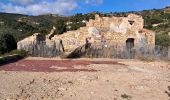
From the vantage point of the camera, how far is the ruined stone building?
3469 cm

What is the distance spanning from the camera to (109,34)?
35.2 m

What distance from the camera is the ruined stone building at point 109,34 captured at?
3469 cm

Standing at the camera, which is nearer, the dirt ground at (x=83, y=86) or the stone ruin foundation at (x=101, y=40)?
the dirt ground at (x=83, y=86)

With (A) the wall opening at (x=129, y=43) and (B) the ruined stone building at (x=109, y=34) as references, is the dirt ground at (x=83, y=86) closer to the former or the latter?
(A) the wall opening at (x=129, y=43)

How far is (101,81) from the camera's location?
57.9ft

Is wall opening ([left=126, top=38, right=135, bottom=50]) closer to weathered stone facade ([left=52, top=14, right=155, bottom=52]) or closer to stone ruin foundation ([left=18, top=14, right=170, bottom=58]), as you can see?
stone ruin foundation ([left=18, top=14, right=170, bottom=58])

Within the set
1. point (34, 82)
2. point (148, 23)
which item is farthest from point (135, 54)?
point (148, 23)

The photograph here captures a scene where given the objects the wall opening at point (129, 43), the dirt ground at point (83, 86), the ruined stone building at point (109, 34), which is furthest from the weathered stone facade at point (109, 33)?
the dirt ground at point (83, 86)

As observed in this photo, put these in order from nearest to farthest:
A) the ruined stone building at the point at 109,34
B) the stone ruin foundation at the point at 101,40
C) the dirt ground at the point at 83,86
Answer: the dirt ground at the point at 83,86, the stone ruin foundation at the point at 101,40, the ruined stone building at the point at 109,34

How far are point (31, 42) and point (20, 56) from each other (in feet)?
8.50

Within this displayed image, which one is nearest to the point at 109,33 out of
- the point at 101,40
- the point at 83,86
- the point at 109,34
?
the point at 109,34

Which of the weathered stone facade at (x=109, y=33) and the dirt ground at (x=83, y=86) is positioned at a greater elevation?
the weathered stone facade at (x=109, y=33)

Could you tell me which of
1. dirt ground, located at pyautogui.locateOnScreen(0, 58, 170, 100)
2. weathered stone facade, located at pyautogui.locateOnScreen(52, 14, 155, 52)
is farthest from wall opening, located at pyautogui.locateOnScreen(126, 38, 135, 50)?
dirt ground, located at pyautogui.locateOnScreen(0, 58, 170, 100)

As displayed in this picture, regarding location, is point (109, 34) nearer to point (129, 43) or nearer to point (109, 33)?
point (109, 33)
